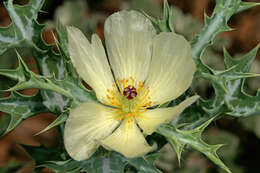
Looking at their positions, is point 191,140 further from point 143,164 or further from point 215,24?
point 215,24

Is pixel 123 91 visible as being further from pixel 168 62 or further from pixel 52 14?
pixel 52 14

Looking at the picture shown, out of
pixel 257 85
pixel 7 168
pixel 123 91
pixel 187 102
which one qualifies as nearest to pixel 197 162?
pixel 257 85

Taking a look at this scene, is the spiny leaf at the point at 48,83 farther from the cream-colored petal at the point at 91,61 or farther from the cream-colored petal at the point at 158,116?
the cream-colored petal at the point at 158,116

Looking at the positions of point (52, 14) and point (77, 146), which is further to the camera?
point (52, 14)

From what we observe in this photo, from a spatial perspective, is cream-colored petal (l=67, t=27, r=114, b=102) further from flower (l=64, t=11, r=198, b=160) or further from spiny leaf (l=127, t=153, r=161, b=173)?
spiny leaf (l=127, t=153, r=161, b=173)

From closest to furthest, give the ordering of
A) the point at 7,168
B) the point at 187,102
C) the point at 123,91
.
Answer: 1. the point at 187,102
2. the point at 123,91
3. the point at 7,168

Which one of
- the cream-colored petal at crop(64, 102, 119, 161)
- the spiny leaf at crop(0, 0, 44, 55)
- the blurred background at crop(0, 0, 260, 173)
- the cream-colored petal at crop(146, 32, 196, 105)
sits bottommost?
the blurred background at crop(0, 0, 260, 173)

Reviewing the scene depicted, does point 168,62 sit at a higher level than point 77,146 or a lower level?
higher

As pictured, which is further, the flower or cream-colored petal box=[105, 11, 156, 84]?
cream-colored petal box=[105, 11, 156, 84]

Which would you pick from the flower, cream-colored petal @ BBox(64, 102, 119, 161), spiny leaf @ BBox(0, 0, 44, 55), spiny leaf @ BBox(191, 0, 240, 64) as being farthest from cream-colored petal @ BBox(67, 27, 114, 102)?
spiny leaf @ BBox(191, 0, 240, 64)
